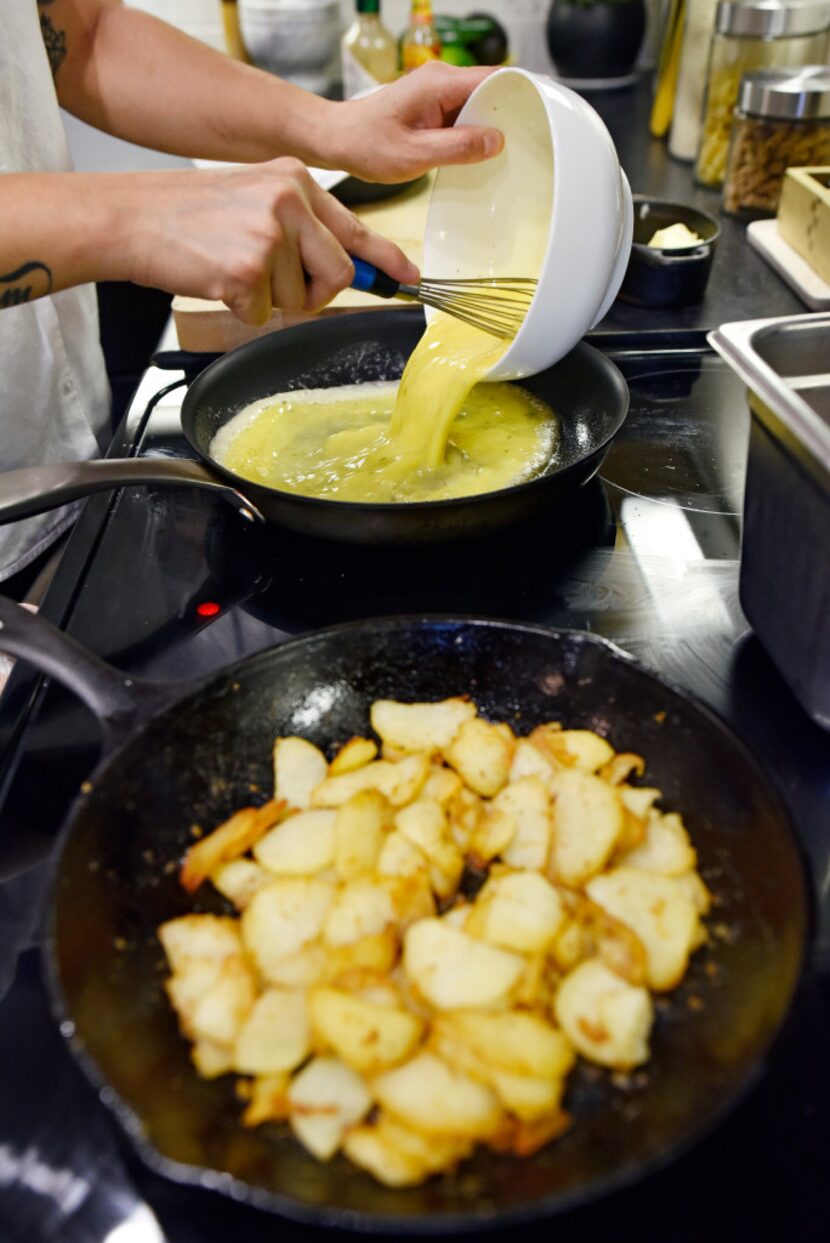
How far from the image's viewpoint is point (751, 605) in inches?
34.3

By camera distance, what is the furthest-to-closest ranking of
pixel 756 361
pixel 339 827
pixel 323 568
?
pixel 323 568 → pixel 756 361 → pixel 339 827

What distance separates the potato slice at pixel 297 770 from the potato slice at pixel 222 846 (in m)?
0.04

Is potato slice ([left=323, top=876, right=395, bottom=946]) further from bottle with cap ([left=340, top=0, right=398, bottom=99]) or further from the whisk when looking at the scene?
bottle with cap ([left=340, top=0, right=398, bottom=99])

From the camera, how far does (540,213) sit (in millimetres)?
1169

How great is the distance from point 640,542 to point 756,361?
275 millimetres

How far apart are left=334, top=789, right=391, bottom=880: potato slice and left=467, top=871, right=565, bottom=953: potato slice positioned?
8 cm

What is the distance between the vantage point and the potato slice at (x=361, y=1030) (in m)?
0.53

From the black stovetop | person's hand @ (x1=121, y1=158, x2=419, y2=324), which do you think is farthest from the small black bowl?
person's hand @ (x1=121, y1=158, x2=419, y2=324)

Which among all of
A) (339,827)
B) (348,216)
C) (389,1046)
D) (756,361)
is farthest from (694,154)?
(389,1046)

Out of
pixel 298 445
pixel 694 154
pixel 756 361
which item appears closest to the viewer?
pixel 756 361

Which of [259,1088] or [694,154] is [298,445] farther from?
[694,154]

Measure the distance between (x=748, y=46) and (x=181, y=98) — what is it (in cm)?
107

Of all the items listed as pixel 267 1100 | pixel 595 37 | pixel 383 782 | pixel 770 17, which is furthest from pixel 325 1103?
pixel 595 37

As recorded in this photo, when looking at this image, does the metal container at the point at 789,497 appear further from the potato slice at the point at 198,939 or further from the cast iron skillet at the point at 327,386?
the potato slice at the point at 198,939
